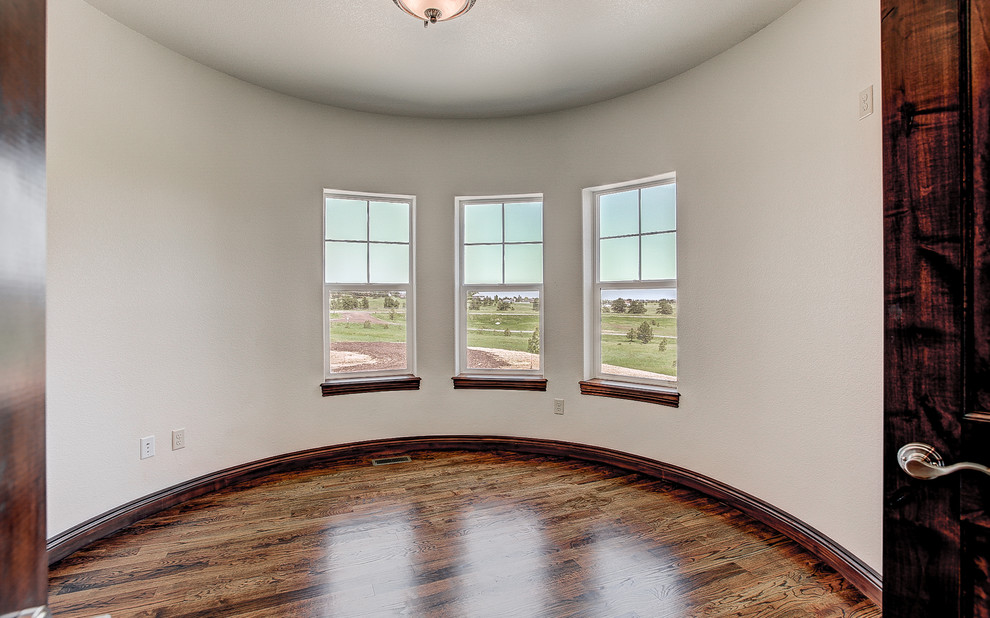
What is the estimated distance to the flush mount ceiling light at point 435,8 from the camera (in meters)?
2.09

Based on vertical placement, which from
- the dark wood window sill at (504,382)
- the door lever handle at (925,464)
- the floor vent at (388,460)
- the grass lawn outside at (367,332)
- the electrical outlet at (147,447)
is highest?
the grass lawn outside at (367,332)

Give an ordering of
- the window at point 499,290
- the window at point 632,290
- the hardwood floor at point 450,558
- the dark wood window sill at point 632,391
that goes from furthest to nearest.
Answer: the window at point 499,290, the window at point 632,290, the dark wood window sill at point 632,391, the hardwood floor at point 450,558

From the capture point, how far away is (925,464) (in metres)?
0.74

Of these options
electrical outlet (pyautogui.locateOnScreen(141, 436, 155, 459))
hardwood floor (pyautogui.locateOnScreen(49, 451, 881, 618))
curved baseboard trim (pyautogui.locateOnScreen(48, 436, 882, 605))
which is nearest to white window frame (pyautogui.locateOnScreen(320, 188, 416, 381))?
curved baseboard trim (pyautogui.locateOnScreen(48, 436, 882, 605))

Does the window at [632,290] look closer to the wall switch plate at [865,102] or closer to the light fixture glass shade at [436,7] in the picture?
the wall switch plate at [865,102]

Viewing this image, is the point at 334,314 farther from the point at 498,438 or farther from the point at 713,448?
the point at 713,448

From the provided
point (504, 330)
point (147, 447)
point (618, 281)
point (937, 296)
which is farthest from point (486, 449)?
point (937, 296)

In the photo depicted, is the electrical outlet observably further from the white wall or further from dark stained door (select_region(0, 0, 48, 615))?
dark stained door (select_region(0, 0, 48, 615))

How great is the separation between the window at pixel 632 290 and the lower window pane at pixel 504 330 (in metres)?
0.46

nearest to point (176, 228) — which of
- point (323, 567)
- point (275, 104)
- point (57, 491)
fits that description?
point (275, 104)

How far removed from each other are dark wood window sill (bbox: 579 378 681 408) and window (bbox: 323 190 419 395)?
1.35 metres

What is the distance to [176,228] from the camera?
2.66 m

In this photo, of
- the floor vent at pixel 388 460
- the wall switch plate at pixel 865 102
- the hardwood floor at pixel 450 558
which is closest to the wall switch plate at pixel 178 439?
the hardwood floor at pixel 450 558

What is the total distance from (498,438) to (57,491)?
2545mm
